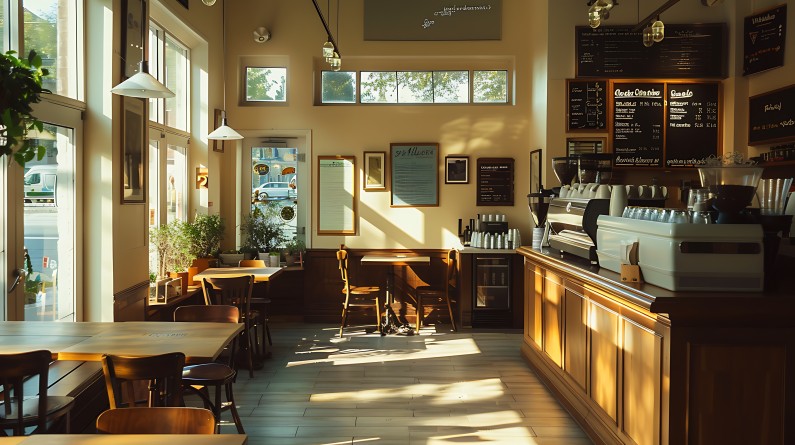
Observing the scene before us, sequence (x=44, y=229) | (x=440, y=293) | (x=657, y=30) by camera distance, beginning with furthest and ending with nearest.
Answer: (x=440, y=293)
(x=657, y=30)
(x=44, y=229)

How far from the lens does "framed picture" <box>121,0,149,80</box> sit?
5262 millimetres

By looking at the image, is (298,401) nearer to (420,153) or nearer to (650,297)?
(650,297)

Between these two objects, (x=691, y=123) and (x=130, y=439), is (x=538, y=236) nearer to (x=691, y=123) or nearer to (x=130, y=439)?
(x=691, y=123)

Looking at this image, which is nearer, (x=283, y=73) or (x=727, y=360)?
(x=727, y=360)

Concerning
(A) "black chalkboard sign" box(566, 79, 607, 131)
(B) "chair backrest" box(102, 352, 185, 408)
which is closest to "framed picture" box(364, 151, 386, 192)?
(A) "black chalkboard sign" box(566, 79, 607, 131)

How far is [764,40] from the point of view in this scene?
6828mm

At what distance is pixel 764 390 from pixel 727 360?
0.69 ft

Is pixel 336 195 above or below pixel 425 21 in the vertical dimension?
below

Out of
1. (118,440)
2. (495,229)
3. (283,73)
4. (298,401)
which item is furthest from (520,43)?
(118,440)

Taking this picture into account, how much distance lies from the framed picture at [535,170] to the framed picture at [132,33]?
14.7 feet

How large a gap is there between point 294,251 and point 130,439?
21.1ft

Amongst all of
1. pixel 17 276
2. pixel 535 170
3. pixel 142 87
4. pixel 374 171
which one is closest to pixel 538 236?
pixel 535 170

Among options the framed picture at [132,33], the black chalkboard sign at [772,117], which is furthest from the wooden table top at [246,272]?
the black chalkboard sign at [772,117]

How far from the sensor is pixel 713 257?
3148 millimetres
